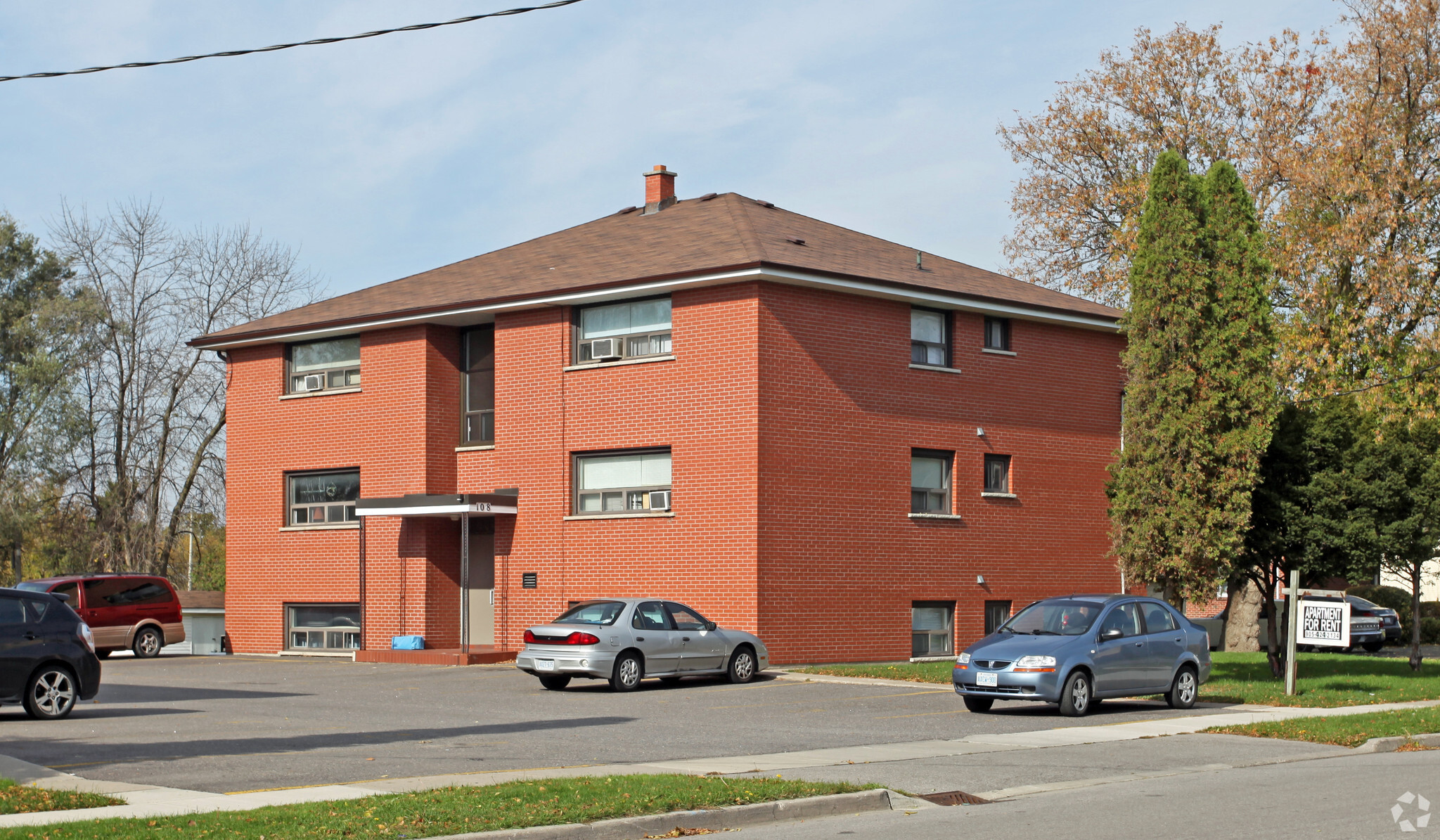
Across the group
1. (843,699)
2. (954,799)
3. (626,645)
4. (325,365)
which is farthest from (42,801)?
(325,365)

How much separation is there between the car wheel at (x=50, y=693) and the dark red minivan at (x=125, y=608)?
46.2ft

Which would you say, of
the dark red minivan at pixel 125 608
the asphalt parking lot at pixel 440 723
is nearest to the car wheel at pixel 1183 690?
the asphalt parking lot at pixel 440 723

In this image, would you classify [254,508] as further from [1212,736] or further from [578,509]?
[1212,736]

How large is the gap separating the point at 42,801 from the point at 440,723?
7.02 m

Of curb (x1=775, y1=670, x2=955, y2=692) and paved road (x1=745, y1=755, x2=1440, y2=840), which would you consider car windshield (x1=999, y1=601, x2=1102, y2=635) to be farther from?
paved road (x1=745, y1=755, x2=1440, y2=840)

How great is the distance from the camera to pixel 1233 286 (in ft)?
77.2

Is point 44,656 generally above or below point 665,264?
below

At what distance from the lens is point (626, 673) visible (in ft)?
72.0

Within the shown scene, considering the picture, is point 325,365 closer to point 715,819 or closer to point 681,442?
point 681,442

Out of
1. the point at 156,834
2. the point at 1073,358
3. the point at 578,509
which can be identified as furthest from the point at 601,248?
the point at 156,834

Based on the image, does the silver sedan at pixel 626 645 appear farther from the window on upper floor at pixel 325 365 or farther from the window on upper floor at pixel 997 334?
the window on upper floor at pixel 325 365

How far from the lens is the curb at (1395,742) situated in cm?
1570

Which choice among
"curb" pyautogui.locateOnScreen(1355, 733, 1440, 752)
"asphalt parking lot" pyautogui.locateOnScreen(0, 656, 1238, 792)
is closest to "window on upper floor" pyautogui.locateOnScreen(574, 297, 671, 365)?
"asphalt parking lot" pyautogui.locateOnScreen(0, 656, 1238, 792)

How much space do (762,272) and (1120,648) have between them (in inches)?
402
